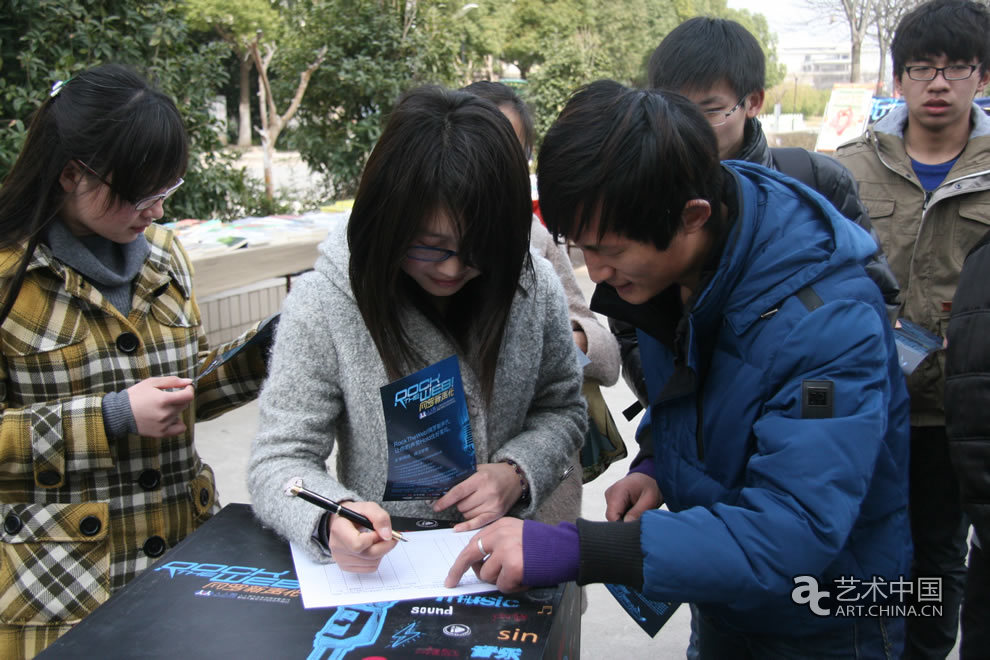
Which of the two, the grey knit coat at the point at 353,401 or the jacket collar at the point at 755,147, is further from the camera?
the jacket collar at the point at 755,147

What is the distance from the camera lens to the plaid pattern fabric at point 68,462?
1597mm

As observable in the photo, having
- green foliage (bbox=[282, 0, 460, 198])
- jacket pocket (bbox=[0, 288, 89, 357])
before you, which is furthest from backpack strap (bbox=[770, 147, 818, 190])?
green foliage (bbox=[282, 0, 460, 198])

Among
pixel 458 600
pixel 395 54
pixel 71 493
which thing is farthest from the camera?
pixel 395 54

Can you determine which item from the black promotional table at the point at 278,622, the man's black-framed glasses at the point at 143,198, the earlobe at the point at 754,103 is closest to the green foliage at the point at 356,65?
the earlobe at the point at 754,103

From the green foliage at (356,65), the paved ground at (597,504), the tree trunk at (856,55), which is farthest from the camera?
the tree trunk at (856,55)

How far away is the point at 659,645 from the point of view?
114 inches

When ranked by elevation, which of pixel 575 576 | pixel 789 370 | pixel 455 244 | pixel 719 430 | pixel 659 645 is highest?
pixel 455 244

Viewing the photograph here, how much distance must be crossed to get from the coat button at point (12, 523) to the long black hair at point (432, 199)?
83cm

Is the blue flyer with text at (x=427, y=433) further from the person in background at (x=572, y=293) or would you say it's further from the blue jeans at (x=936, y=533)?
the blue jeans at (x=936, y=533)

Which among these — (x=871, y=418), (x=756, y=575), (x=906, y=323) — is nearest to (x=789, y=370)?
(x=871, y=418)

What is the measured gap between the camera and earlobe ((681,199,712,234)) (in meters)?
1.25

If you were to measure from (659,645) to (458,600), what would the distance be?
→ 1916mm

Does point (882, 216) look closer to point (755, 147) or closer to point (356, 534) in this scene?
point (755, 147)

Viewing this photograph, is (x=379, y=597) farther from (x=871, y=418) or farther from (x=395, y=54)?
(x=395, y=54)
